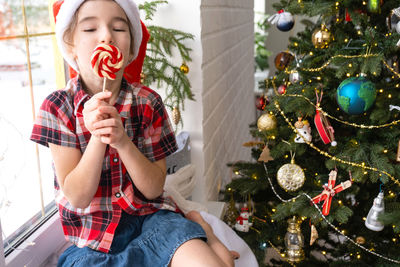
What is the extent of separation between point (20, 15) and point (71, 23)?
1.41 ft

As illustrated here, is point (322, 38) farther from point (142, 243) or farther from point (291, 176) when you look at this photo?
point (142, 243)

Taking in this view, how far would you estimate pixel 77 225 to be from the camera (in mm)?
1148

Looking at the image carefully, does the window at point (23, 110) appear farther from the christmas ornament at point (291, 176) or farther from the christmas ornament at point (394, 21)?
Answer: the christmas ornament at point (394, 21)

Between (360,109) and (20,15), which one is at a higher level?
(20,15)

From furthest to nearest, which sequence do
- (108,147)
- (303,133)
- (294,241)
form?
(294,241) < (303,133) < (108,147)

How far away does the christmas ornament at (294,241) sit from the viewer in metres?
1.80

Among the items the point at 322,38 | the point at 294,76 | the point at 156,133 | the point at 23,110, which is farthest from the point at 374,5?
the point at 23,110

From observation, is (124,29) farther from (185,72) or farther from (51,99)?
(185,72)

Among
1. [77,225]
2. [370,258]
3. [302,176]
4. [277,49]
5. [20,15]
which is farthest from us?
[277,49]

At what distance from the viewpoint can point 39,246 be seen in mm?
1354

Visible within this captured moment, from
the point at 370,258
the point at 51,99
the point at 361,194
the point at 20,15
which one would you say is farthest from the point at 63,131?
the point at 370,258

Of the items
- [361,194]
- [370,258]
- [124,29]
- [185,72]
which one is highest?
[124,29]

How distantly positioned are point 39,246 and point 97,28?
79cm

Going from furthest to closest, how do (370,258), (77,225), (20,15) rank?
(370,258)
(20,15)
(77,225)
